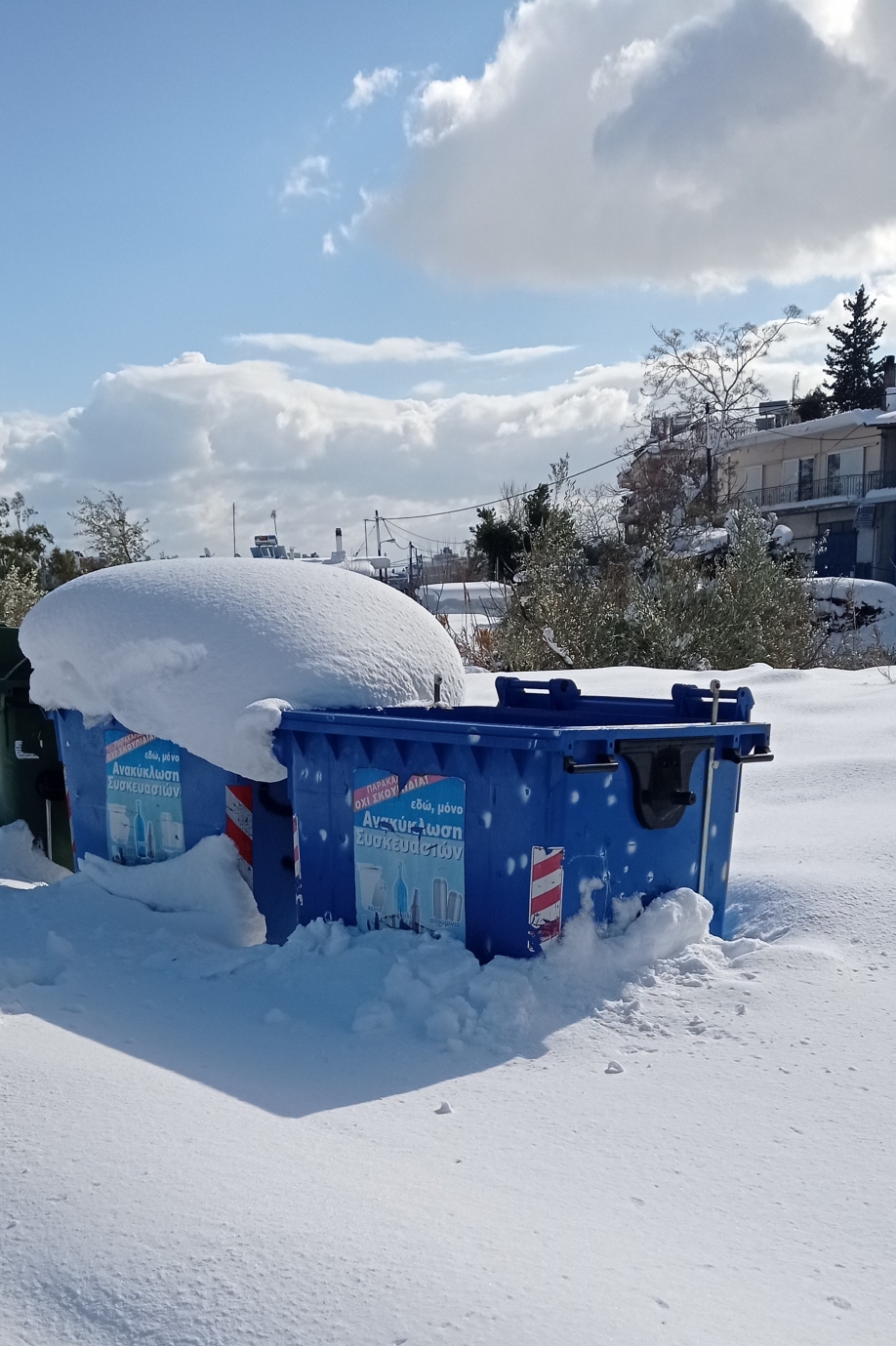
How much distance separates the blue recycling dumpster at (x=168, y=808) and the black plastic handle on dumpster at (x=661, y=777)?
4.82 feet

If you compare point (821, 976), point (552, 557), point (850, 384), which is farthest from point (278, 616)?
point (850, 384)

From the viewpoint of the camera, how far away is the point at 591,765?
3453 millimetres

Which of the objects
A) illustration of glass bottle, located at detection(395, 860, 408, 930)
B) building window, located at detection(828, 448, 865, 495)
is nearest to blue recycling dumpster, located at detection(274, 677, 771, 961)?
illustration of glass bottle, located at detection(395, 860, 408, 930)

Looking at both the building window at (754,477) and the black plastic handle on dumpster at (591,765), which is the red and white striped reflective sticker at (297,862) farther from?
the building window at (754,477)

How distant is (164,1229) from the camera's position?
2006mm

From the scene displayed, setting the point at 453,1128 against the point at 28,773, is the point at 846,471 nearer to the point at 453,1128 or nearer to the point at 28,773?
the point at 28,773

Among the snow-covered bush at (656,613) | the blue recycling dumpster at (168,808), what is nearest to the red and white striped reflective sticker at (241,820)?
the blue recycling dumpster at (168,808)

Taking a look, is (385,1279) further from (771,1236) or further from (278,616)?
(278,616)

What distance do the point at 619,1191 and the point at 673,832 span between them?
163cm

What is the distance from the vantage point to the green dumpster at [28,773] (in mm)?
5562

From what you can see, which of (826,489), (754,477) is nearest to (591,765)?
(826,489)

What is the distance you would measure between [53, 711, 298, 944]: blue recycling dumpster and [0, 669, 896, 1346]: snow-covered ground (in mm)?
272

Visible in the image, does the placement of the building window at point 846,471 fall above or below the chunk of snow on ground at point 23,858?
above

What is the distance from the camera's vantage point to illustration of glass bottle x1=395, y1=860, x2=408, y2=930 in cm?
380
